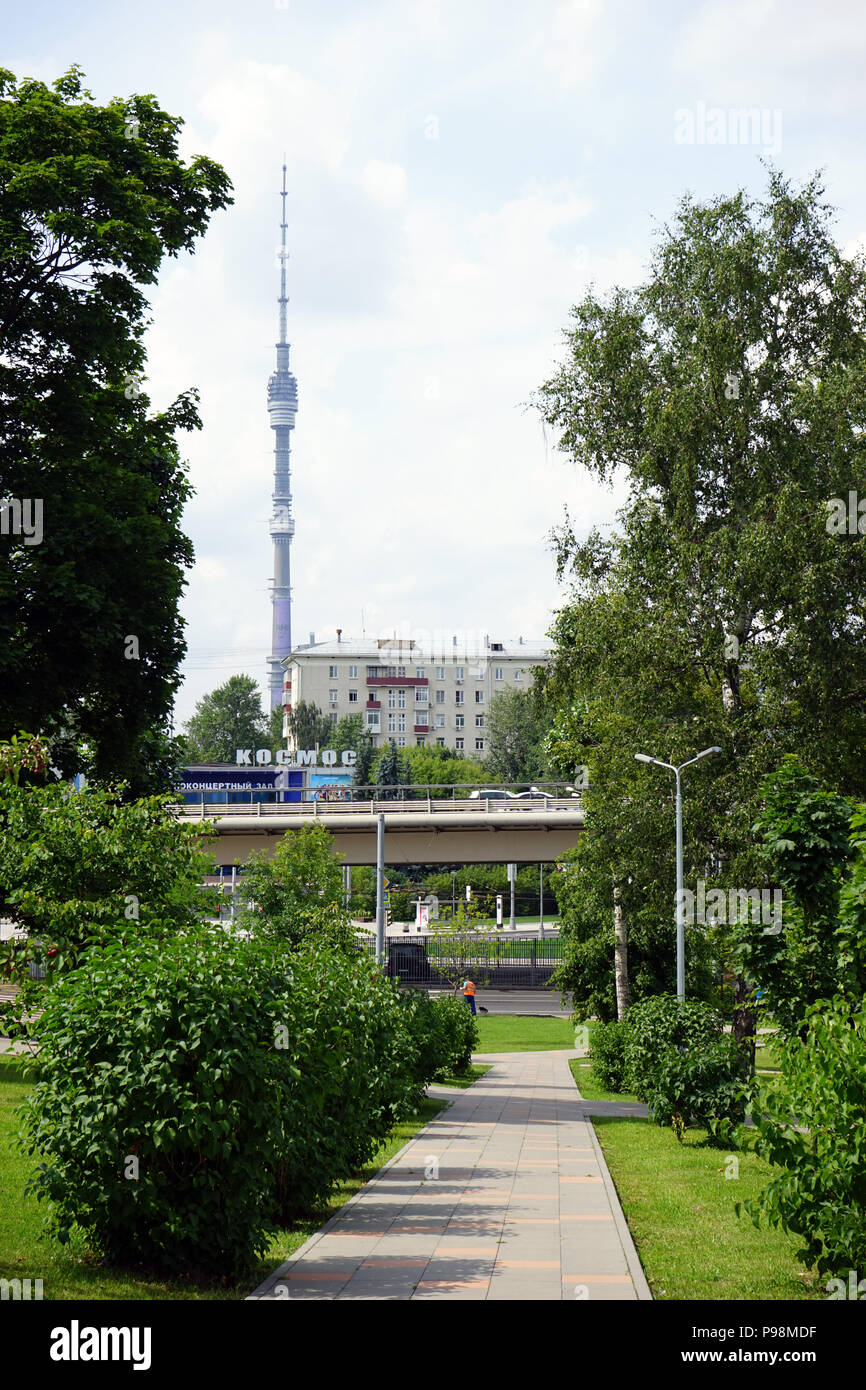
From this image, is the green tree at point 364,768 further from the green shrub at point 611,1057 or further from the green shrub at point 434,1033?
the green shrub at point 434,1033

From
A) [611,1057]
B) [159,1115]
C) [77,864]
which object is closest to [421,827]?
[611,1057]

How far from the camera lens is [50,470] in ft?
65.1

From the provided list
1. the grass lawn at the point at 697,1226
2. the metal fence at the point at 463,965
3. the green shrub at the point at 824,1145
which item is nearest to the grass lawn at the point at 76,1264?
the grass lawn at the point at 697,1226

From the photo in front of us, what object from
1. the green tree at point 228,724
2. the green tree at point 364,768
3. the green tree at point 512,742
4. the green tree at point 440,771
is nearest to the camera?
the green tree at point 440,771

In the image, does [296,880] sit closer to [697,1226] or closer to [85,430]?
[85,430]

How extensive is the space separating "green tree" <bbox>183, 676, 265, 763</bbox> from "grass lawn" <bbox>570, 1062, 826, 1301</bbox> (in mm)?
111922

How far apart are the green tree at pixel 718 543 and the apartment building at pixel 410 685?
10703cm

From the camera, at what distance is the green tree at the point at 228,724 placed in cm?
12838

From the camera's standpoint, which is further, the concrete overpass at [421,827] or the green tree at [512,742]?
the green tree at [512,742]

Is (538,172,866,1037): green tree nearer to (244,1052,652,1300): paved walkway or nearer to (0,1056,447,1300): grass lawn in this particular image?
(244,1052,652,1300): paved walkway

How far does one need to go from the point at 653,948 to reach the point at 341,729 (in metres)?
80.2

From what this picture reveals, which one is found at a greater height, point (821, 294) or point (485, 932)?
point (821, 294)
